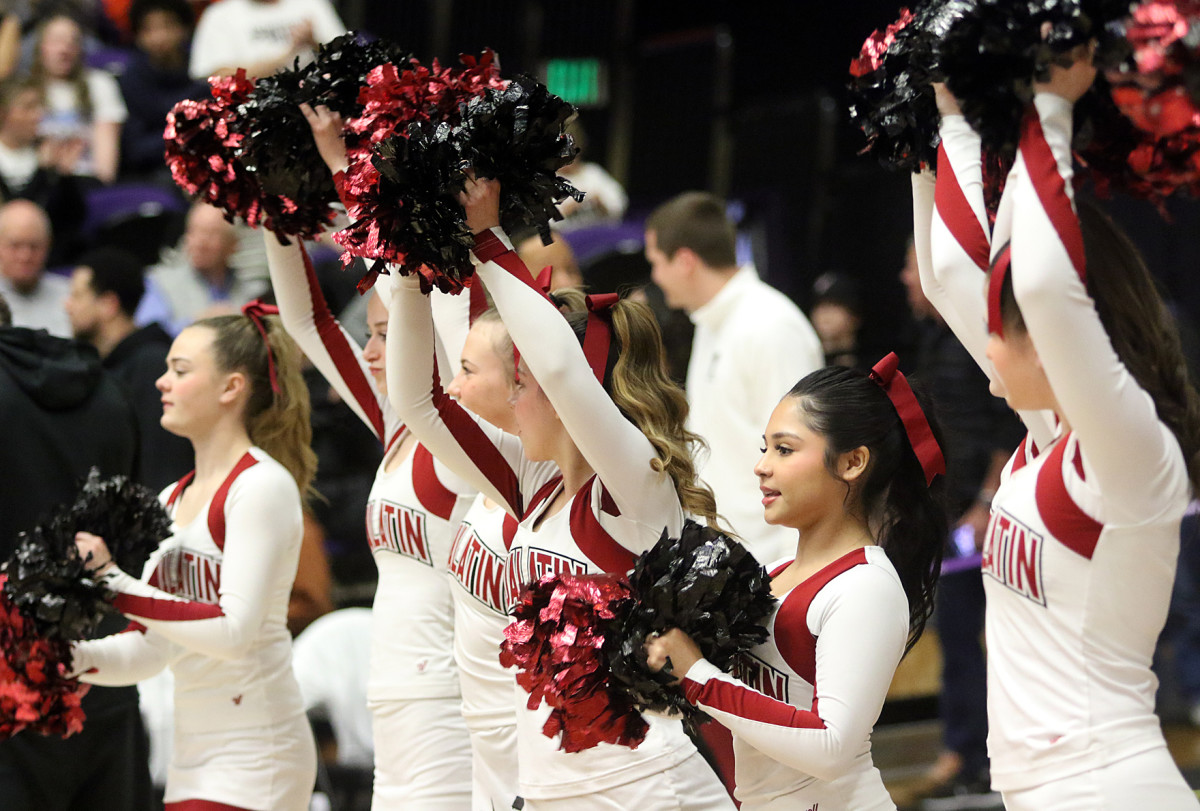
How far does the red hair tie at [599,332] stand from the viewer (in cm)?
244

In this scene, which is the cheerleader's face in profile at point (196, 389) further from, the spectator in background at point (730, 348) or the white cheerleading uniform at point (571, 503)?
the spectator in background at point (730, 348)

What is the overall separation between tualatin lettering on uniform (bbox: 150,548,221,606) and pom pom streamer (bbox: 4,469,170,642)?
0.28 ft

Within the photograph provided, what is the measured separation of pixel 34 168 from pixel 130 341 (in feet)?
8.41

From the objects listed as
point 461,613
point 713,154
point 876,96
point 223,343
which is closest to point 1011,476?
point 876,96

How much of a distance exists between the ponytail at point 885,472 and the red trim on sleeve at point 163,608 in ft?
4.52

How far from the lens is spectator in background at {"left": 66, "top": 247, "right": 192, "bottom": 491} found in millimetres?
4621

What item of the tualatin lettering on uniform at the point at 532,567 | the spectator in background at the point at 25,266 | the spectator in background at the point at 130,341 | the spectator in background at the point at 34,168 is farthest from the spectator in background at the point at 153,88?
the tualatin lettering on uniform at the point at 532,567

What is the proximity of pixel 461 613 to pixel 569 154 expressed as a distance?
3.41 ft

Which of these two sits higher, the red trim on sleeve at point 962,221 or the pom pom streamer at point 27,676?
the red trim on sleeve at point 962,221

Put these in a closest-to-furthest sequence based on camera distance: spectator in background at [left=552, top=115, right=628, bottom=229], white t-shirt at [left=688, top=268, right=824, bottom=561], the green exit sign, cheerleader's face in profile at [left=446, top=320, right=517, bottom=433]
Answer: cheerleader's face in profile at [left=446, top=320, right=517, bottom=433] < white t-shirt at [left=688, top=268, right=824, bottom=561] < spectator in background at [left=552, top=115, right=628, bottom=229] < the green exit sign

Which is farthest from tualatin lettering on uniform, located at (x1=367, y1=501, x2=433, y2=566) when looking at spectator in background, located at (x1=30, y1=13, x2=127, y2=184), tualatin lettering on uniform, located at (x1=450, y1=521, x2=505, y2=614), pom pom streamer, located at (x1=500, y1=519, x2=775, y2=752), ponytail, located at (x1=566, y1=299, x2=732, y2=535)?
spectator in background, located at (x1=30, y1=13, x2=127, y2=184)

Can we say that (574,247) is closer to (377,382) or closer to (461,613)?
(377,382)

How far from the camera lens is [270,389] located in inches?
135

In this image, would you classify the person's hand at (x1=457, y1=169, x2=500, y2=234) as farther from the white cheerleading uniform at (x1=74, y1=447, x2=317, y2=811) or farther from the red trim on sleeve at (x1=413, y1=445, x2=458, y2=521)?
the white cheerleading uniform at (x1=74, y1=447, x2=317, y2=811)
